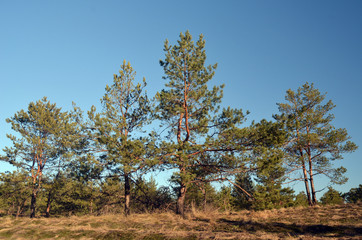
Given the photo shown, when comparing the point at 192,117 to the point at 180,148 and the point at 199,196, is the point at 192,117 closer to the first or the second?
the point at 180,148

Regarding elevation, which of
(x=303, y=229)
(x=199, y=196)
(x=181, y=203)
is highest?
(x=199, y=196)

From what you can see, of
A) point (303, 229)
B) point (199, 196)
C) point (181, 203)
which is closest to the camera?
point (303, 229)

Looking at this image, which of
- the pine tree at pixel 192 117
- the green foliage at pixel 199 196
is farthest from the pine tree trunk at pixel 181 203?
the green foliage at pixel 199 196

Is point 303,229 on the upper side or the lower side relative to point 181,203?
lower

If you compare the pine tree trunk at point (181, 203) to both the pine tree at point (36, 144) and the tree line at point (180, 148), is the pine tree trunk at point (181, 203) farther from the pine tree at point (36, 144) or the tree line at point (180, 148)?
the pine tree at point (36, 144)

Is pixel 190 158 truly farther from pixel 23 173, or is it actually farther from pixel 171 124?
pixel 23 173

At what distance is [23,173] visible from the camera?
24500 millimetres

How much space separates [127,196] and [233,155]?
830 cm

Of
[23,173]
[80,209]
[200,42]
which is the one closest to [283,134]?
[200,42]

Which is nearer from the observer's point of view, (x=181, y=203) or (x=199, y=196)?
(x=181, y=203)

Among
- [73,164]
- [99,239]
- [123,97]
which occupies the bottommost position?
[99,239]

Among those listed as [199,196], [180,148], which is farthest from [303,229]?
[199,196]

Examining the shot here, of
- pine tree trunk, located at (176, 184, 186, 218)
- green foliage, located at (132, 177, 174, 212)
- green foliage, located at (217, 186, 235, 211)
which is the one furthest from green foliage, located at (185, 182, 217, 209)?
pine tree trunk, located at (176, 184, 186, 218)

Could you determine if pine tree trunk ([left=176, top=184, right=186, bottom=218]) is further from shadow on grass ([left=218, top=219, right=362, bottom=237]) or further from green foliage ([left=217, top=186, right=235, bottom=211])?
shadow on grass ([left=218, top=219, right=362, bottom=237])
